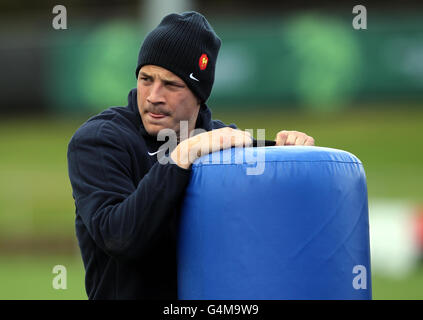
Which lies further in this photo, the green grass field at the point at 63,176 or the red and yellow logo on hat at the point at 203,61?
the green grass field at the point at 63,176

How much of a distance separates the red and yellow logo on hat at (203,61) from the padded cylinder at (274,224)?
1.78ft

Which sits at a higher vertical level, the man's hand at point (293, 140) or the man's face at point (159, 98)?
the man's face at point (159, 98)

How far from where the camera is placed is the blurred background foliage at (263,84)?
18.2 m

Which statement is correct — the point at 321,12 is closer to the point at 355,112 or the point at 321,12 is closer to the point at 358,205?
the point at 355,112

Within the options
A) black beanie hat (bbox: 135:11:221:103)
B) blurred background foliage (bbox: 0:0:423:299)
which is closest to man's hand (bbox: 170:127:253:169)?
black beanie hat (bbox: 135:11:221:103)

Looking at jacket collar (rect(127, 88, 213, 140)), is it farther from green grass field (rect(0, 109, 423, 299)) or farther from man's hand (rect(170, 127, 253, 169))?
green grass field (rect(0, 109, 423, 299))

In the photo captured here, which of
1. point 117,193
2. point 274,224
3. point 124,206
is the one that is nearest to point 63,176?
point 117,193

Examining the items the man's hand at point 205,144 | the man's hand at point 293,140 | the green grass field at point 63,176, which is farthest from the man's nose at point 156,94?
the green grass field at point 63,176

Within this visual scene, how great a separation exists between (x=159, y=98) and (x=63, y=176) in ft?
52.2

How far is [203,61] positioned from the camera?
3.46 meters

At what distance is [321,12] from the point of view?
Result: 67.5ft

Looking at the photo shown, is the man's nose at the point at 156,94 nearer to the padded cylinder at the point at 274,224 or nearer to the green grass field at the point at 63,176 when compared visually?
the padded cylinder at the point at 274,224
